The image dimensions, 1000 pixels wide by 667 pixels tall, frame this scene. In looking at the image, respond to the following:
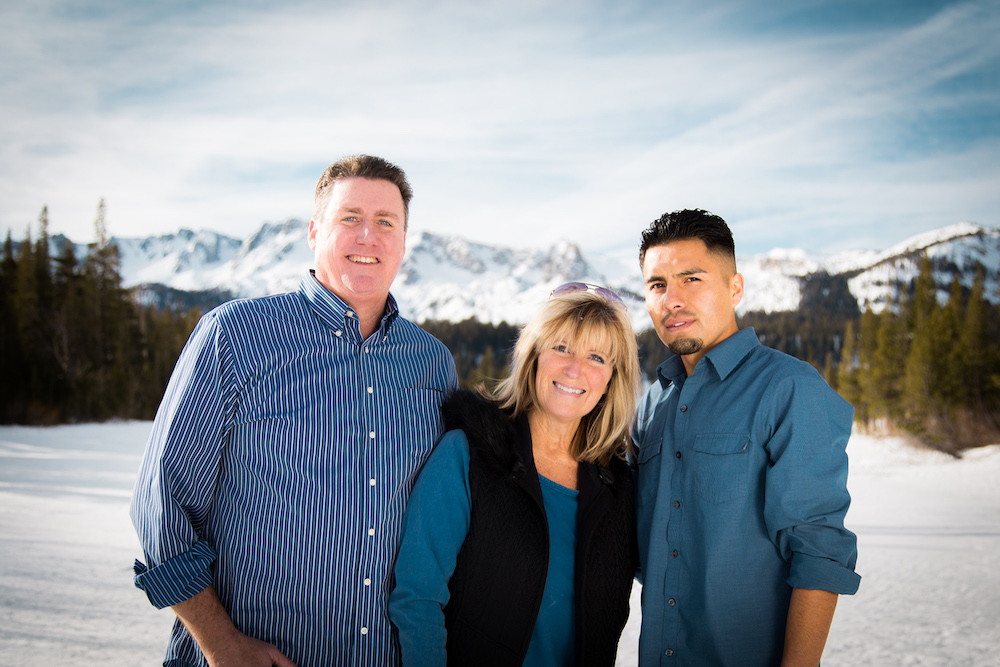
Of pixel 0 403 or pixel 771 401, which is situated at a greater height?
pixel 771 401

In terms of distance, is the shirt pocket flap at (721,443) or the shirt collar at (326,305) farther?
the shirt collar at (326,305)

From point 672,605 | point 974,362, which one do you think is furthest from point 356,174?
point 974,362

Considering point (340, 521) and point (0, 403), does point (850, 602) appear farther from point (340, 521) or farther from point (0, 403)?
point (0, 403)

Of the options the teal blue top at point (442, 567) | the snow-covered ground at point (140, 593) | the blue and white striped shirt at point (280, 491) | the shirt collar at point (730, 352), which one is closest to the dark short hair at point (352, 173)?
the blue and white striped shirt at point (280, 491)

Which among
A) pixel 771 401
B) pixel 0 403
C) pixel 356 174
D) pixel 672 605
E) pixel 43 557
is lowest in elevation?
pixel 0 403

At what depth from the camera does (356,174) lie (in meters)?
3.27

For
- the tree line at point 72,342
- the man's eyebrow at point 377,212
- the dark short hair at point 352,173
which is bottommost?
the tree line at point 72,342

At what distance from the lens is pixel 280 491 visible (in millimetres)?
2783

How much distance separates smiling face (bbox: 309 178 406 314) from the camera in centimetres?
315

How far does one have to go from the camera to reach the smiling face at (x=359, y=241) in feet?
10.3

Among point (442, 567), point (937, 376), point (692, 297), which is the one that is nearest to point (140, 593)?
point (442, 567)

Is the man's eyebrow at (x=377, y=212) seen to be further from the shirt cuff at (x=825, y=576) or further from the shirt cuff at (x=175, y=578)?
the shirt cuff at (x=825, y=576)

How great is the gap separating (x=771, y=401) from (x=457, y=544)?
5.47 feet

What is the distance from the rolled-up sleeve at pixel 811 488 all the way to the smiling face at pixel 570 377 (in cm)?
91
